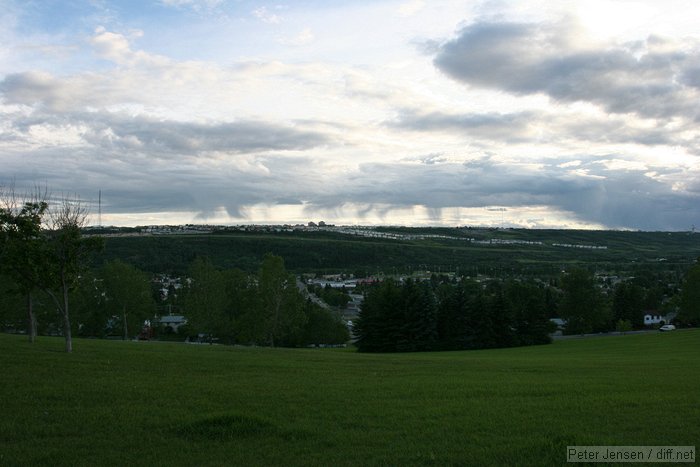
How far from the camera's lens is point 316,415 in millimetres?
12148

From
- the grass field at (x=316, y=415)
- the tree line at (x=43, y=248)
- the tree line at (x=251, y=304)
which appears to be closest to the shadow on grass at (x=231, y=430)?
the grass field at (x=316, y=415)

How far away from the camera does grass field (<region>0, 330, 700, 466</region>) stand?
30.3ft

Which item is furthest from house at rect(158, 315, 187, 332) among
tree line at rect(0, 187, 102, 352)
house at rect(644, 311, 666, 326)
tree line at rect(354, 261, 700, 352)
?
house at rect(644, 311, 666, 326)

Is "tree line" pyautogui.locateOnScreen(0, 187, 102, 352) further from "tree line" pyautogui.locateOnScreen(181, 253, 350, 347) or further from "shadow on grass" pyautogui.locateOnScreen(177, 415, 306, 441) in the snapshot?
"tree line" pyautogui.locateOnScreen(181, 253, 350, 347)

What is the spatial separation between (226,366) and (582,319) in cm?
6833

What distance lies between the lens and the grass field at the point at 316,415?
9242mm

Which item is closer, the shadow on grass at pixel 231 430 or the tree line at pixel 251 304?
the shadow on grass at pixel 231 430

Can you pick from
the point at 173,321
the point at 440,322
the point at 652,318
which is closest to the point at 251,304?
the point at 440,322

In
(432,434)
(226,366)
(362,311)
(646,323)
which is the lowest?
(646,323)

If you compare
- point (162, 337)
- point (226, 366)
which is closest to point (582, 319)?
point (162, 337)

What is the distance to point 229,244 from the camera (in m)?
195

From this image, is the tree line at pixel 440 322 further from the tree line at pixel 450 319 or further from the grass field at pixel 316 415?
the grass field at pixel 316 415

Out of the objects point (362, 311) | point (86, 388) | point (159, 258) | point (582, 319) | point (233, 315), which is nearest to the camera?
point (86, 388)

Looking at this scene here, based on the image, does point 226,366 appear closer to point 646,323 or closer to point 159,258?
point 646,323
